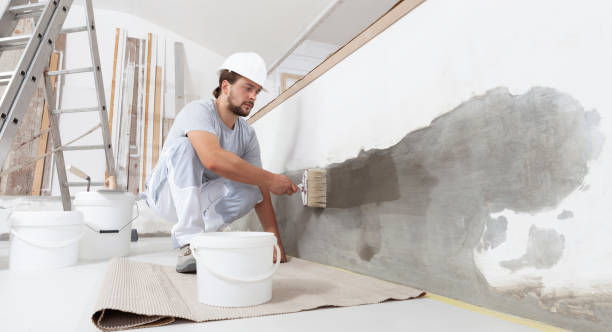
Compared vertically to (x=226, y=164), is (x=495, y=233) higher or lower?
lower

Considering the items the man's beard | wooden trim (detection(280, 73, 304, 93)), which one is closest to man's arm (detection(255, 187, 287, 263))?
the man's beard

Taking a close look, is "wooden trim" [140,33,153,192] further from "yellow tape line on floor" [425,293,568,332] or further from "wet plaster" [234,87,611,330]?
"yellow tape line on floor" [425,293,568,332]

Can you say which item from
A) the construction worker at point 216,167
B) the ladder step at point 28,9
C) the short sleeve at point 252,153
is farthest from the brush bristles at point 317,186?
the ladder step at point 28,9

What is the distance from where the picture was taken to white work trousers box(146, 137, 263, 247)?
4.96ft

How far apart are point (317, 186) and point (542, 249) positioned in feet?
3.38

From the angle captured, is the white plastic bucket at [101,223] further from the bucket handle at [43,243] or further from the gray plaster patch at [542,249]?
the gray plaster patch at [542,249]

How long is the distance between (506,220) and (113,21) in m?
4.57

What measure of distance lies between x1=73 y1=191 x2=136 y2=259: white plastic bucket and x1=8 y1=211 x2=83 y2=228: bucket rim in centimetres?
33

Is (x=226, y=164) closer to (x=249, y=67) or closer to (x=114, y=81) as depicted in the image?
(x=249, y=67)

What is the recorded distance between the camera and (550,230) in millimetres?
746

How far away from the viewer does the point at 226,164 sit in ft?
4.81

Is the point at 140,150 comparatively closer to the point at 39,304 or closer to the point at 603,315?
the point at 39,304

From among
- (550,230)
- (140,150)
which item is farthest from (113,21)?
(550,230)

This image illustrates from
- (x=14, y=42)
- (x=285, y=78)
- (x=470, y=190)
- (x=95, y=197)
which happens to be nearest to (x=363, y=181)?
(x=470, y=190)
